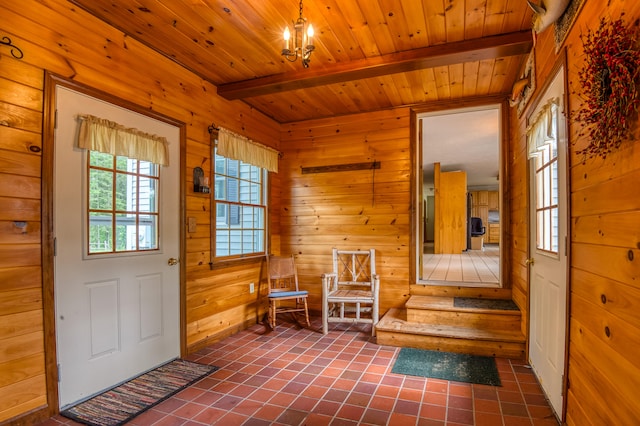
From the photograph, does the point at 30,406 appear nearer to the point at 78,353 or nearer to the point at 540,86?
the point at 78,353

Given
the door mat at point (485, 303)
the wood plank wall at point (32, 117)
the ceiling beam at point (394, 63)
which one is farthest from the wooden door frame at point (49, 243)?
the door mat at point (485, 303)

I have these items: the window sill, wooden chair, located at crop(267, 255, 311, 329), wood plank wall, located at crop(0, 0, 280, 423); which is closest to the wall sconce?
wood plank wall, located at crop(0, 0, 280, 423)

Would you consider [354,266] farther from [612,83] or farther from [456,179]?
[456,179]

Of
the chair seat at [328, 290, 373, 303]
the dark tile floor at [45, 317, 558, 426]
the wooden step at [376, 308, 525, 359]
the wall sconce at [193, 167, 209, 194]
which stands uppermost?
the wall sconce at [193, 167, 209, 194]

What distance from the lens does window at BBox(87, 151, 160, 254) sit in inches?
92.7

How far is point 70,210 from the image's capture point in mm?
2178

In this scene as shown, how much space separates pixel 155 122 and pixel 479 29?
262cm

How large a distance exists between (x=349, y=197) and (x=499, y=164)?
5.77 ft

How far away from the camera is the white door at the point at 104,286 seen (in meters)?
2.13

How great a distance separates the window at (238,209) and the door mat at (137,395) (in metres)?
1.10

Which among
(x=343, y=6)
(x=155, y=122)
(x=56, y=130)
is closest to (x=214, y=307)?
(x=155, y=122)

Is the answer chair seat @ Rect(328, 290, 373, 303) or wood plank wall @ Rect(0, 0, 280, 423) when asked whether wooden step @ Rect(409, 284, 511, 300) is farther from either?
wood plank wall @ Rect(0, 0, 280, 423)

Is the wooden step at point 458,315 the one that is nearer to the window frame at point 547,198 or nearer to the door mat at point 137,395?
the window frame at point 547,198

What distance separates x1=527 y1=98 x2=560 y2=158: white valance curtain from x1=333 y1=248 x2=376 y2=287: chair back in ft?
7.20
